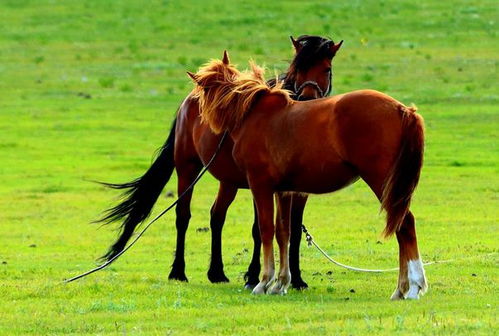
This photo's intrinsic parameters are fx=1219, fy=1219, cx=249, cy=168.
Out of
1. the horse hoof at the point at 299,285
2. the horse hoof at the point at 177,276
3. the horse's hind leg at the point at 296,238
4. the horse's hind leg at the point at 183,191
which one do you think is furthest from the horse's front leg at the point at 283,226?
the horse's hind leg at the point at 183,191

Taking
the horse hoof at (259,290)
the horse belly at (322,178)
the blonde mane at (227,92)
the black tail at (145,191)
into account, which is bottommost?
the horse hoof at (259,290)

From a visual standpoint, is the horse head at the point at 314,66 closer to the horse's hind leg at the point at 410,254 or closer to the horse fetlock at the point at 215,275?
the horse's hind leg at the point at 410,254

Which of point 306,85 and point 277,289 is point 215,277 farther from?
point 306,85

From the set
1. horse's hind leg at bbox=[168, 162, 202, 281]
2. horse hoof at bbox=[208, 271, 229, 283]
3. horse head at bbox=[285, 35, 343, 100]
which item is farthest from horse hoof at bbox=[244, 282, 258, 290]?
horse head at bbox=[285, 35, 343, 100]

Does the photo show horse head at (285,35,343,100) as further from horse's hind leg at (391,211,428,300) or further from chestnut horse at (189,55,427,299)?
horse's hind leg at (391,211,428,300)

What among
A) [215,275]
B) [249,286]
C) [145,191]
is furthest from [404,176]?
[145,191]

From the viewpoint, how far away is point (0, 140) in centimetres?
2850

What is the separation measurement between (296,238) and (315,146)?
5.52ft

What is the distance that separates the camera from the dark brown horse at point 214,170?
1154cm

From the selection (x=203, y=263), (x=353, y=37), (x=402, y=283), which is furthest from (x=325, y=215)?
(x=353, y=37)

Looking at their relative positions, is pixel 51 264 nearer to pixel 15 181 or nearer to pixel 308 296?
pixel 308 296

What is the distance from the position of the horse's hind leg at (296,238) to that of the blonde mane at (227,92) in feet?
3.21

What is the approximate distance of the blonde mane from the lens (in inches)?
437

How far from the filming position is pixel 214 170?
39.6 ft
